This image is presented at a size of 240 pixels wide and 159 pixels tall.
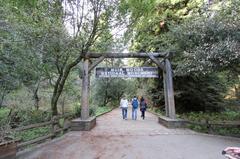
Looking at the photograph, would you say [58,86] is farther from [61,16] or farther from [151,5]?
[151,5]

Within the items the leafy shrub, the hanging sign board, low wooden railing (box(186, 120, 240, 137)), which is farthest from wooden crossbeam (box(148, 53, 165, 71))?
the leafy shrub

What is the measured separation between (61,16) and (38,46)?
1633 mm

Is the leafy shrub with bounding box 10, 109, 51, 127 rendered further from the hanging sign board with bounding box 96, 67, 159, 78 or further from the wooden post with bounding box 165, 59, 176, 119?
the wooden post with bounding box 165, 59, 176, 119

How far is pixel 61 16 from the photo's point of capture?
8852 millimetres

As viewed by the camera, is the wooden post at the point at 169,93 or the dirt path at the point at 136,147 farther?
the wooden post at the point at 169,93

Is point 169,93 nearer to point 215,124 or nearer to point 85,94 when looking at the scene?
point 215,124

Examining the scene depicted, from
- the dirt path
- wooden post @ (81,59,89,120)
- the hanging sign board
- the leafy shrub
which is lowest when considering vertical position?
the dirt path

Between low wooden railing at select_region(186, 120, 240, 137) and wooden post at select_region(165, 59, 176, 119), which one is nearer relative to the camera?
low wooden railing at select_region(186, 120, 240, 137)

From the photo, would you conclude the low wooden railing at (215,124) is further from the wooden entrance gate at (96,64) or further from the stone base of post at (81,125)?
the stone base of post at (81,125)

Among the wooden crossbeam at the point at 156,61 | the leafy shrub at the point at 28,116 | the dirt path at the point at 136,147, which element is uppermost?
the wooden crossbeam at the point at 156,61

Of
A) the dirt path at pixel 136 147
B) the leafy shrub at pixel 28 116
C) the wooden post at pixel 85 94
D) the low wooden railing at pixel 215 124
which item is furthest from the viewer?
the leafy shrub at pixel 28 116

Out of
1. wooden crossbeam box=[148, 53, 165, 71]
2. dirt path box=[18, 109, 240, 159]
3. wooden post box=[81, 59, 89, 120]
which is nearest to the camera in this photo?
dirt path box=[18, 109, 240, 159]

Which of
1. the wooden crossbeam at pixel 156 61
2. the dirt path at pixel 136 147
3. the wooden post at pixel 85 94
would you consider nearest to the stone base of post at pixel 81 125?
the wooden post at pixel 85 94

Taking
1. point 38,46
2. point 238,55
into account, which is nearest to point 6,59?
point 38,46
